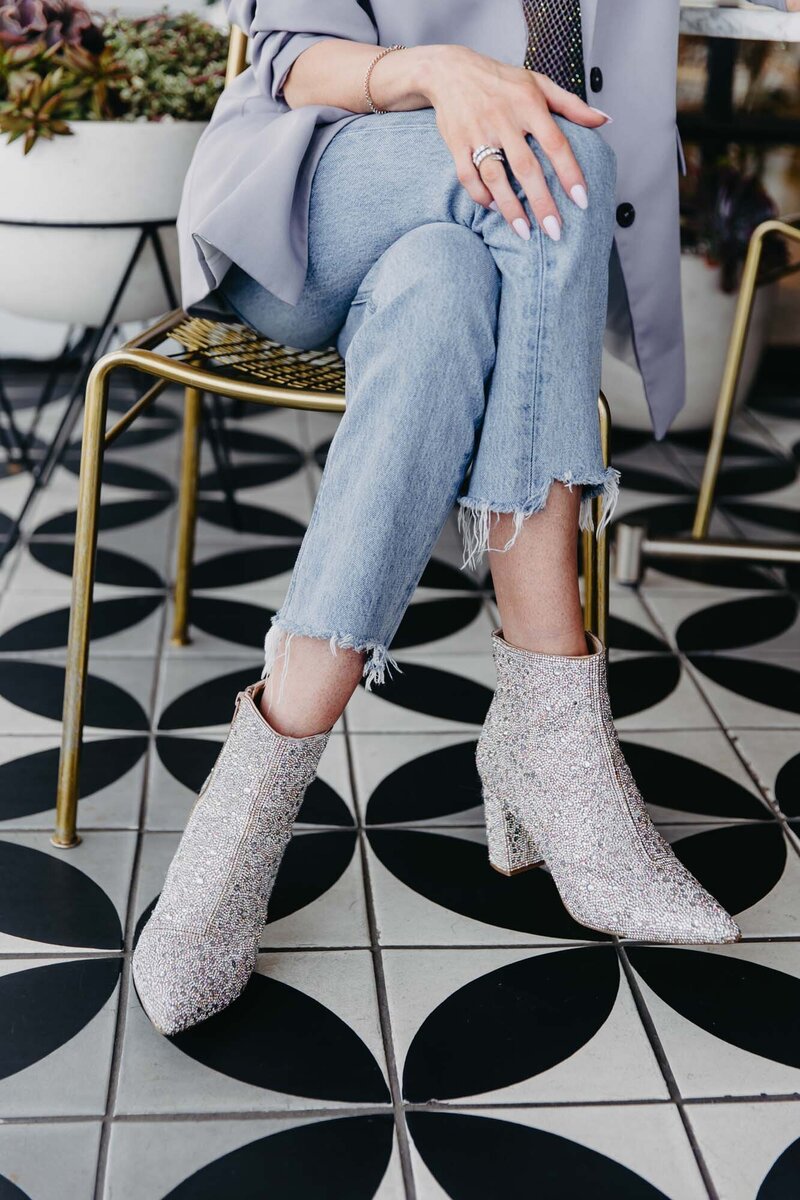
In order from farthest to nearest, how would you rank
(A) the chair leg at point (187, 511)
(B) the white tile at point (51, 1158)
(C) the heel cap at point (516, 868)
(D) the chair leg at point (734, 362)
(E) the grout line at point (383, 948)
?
(D) the chair leg at point (734, 362)
(A) the chair leg at point (187, 511)
(C) the heel cap at point (516, 868)
(E) the grout line at point (383, 948)
(B) the white tile at point (51, 1158)

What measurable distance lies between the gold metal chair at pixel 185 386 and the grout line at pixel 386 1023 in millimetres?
290

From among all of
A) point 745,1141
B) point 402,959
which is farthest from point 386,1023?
point 745,1141

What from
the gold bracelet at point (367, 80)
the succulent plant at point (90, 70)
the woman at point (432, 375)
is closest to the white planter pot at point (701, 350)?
the succulent plant at point (90, 70)

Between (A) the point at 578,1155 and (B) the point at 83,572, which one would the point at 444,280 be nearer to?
(B) the point at 83,572

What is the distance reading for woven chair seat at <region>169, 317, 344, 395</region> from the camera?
113cm

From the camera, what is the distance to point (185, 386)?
1.16 meters

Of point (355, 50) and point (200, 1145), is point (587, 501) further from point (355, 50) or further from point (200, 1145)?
point (200, 1145)

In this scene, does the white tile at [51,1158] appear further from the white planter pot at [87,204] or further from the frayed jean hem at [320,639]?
the white planter pot at [87,204]

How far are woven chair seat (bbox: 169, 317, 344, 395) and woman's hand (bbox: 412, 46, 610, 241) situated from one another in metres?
0.24

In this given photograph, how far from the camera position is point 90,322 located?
1590 millimetres

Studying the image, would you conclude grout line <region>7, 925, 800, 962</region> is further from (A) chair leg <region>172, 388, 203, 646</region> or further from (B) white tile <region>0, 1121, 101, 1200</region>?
(A) chair leg <region>172, 388, 203, 646</region>

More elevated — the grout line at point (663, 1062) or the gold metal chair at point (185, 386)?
the gold metal chair at point (185, 386)

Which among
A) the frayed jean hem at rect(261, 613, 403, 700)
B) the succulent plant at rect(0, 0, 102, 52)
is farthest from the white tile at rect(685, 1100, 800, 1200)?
the succulent plant at rect(0, 0, 102, 52)

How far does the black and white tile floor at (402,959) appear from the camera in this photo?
0.88 metres
